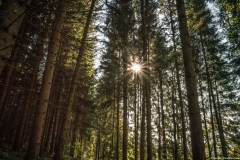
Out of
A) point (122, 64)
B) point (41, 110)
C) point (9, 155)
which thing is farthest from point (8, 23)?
point (122, 64)

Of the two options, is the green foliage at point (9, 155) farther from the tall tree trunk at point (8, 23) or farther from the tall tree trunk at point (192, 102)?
the tall tree trunk at point (192, 102)

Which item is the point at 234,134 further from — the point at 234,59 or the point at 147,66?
the point at 147,66

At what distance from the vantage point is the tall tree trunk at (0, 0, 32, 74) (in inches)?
68.4

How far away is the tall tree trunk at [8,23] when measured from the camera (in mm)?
1738

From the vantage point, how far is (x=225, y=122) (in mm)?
17500

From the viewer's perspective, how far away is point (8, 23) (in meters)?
1.78

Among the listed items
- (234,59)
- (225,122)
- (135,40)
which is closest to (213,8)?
(234,59)

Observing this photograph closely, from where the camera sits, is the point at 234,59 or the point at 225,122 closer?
the point at 234,59

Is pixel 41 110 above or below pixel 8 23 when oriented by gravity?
below

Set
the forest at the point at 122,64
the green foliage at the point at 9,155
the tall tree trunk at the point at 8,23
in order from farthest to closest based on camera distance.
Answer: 1. the green foliage at the point at 9,155
2. the forest at the point at 122,64
3. the tall tree trunk at the point at 8,23

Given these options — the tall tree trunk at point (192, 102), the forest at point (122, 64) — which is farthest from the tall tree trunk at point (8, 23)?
the tall tree trunk at point (192, 102)

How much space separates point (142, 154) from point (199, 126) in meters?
6.02

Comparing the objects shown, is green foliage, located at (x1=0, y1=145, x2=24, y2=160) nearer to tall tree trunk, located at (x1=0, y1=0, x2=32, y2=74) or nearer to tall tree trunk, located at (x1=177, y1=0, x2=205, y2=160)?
tall tree trunk, located at (x1=0, y1=0, x2=32, y2=74)

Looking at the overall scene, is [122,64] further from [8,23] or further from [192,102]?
[8,23]
